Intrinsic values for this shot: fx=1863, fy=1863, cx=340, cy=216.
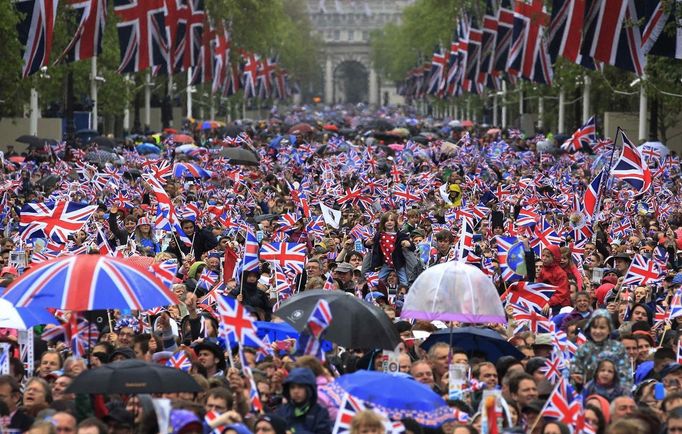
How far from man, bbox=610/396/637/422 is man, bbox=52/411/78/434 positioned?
2973 mm

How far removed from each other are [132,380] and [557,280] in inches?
286

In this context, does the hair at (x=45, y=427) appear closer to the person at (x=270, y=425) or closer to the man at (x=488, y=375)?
the person at (x=270, y=425)

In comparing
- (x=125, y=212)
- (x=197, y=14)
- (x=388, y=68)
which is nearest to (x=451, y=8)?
(x=197, y=14)

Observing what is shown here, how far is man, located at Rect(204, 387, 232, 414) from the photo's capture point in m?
10.1

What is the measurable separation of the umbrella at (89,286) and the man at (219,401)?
1595 mm

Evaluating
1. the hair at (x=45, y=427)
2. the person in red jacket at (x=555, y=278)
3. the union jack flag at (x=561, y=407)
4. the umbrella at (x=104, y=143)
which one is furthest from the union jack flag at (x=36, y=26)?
the hair at (x=45, y=427)

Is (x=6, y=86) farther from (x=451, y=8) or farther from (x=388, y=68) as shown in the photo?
(x=388, y=68)

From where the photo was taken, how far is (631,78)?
164 feet

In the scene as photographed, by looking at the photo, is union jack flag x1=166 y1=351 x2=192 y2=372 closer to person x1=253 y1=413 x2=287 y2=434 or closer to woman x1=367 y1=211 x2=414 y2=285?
person x1=253 y1=413 x2=287 y2=434

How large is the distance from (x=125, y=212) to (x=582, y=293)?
30.2 ft

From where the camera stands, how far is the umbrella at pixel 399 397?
1013cm

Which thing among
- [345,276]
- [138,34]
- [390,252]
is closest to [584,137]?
[138,34]

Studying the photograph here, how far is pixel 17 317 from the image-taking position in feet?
42.3

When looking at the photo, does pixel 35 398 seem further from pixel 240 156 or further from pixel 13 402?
pixel 240 156
